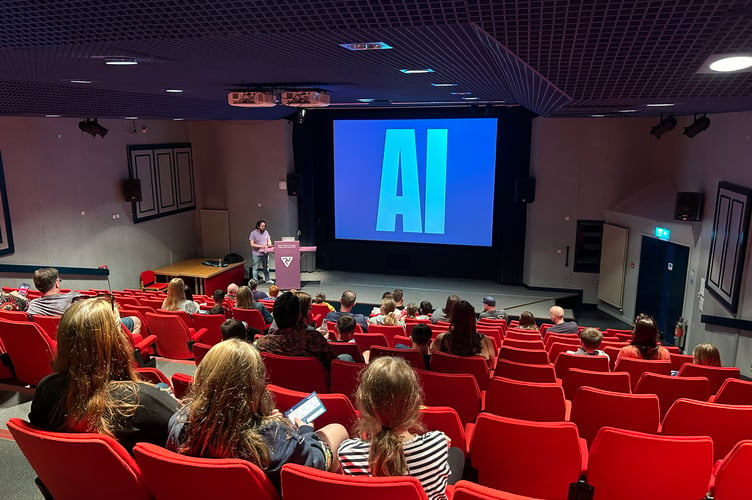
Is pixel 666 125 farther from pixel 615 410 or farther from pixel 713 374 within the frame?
pixel 615 410

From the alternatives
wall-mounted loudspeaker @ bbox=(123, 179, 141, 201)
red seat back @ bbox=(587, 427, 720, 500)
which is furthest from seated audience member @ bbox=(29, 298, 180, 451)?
wall-mounted loudspeaker @ bbox=(123, 179, 141, 201)

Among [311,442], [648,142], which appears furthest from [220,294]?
[648,142]

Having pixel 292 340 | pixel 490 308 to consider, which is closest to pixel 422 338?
pixel 292 340

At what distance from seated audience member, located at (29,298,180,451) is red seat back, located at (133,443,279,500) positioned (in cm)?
23

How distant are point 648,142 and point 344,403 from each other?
1020cm

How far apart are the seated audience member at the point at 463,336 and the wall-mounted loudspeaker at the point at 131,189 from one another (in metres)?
8.80

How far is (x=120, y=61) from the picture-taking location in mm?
4062

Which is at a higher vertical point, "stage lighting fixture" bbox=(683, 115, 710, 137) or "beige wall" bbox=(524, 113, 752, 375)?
"stage lighting fixture" bbox=(683, 115, 710, 137)

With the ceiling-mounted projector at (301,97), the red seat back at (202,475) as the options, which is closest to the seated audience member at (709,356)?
the red seat back at (202,475)

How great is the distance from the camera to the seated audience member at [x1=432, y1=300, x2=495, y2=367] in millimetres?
4102

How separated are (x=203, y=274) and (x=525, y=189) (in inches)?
279

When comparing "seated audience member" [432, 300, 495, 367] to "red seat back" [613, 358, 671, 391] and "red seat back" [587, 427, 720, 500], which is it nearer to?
"red seat back" [613, 358, 671, 391]

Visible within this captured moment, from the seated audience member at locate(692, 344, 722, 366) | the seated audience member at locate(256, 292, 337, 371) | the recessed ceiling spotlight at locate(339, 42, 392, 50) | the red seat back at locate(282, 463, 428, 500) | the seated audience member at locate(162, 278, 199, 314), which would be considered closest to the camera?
the red seat back at locate(282, 463, 428, 500)

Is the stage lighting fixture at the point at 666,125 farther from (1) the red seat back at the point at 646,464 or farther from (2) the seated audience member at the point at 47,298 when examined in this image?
(2) the seated audience member at the point at 47,298
